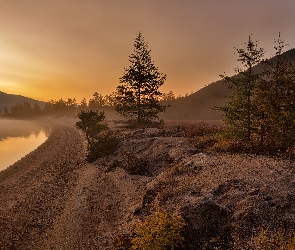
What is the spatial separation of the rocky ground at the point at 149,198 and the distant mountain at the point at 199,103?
71488 millimetres

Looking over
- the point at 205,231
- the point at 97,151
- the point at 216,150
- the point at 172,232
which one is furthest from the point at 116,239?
the point at 97,151

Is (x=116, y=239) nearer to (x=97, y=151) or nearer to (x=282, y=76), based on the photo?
(x=282, y=76)

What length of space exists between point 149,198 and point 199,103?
9876 centimetres

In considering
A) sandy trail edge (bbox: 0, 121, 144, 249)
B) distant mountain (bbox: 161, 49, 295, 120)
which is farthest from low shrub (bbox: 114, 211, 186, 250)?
distant mountain (bbox: 161, 49, 295, 120)

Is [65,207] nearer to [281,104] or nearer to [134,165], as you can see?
[134,165]

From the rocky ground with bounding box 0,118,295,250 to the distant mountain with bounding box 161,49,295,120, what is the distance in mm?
71488

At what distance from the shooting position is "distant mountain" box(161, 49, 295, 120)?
92.4 meters

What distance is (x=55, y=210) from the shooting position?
1411 centimetres

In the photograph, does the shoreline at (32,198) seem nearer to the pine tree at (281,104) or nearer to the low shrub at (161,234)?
the low shrub at (161,234)

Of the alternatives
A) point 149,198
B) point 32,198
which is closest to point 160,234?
point 149,198

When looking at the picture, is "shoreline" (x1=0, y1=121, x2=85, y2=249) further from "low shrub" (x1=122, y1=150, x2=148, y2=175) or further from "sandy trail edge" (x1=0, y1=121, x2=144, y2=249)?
"low shrub" (x1=122, y1=150, x2=148, y2=175)

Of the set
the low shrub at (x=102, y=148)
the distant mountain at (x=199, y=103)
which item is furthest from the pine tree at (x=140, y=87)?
the distant mountain at (x=199, y=103)

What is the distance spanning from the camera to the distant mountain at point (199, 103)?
303 ft

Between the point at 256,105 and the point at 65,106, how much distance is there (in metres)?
162
